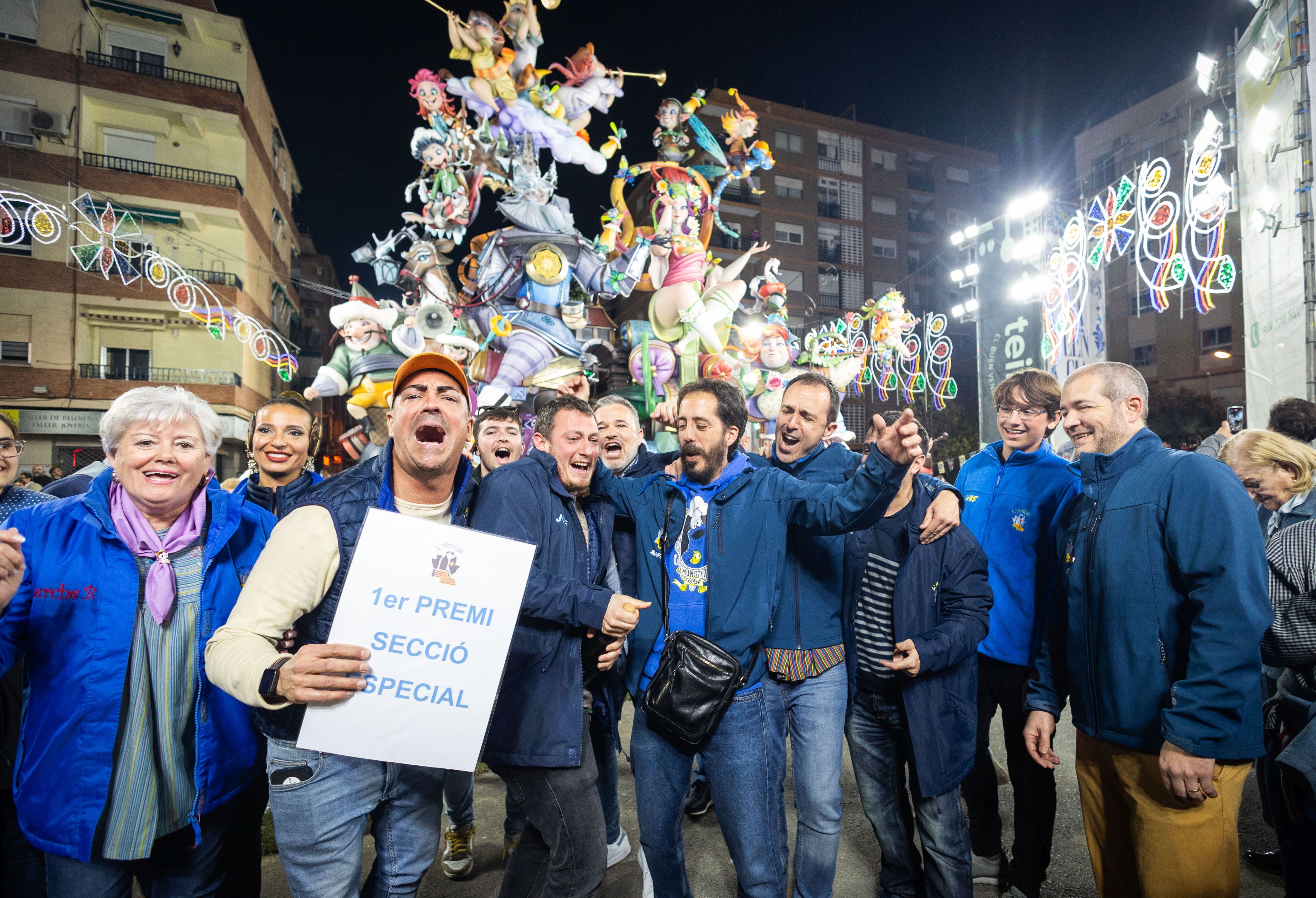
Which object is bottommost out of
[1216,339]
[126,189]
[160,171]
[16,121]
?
[1216,339]

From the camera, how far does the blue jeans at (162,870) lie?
187 cm

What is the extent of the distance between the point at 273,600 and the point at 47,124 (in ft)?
88.4

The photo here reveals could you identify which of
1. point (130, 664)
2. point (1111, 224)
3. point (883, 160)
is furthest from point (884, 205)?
point (130, 664)

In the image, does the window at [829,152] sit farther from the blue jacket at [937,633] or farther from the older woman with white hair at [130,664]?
the older woman with white hair at [130,664]

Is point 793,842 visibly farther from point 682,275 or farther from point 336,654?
point 682,275

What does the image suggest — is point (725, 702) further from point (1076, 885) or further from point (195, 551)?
point (1076, 885)

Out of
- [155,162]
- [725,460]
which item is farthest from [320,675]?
[155,162]

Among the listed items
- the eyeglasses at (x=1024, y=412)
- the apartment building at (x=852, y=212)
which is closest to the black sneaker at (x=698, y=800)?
the eyeglasses at (x=1024, y=412)

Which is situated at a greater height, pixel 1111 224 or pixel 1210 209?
pixel 1111 224

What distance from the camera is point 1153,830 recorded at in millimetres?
2125

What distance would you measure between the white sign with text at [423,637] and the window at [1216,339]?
30.2 m

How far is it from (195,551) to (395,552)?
0.82 metres

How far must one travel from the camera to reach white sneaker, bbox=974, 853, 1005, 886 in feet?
10.1

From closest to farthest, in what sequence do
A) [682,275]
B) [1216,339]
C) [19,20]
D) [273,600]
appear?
[273,600], [682,275], [19,20], [1216,339]
